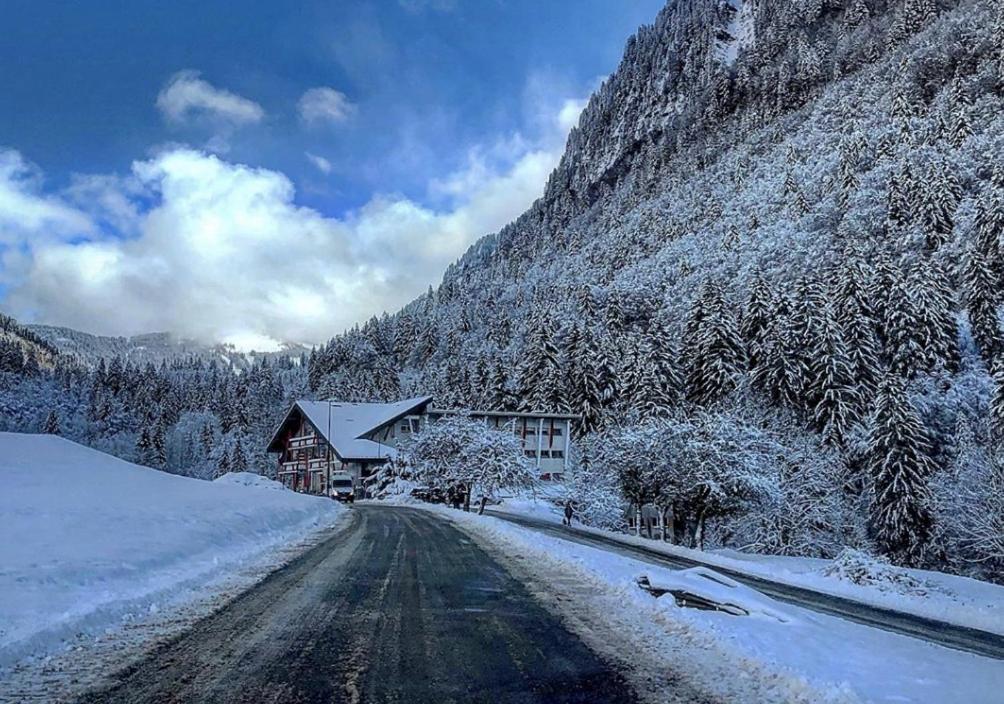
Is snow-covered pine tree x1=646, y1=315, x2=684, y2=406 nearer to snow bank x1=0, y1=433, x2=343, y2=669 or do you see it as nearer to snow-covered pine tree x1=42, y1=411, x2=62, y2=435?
snow bank x1=0, y1=433, x2=343, y2=669

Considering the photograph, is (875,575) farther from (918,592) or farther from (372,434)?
(372,434)

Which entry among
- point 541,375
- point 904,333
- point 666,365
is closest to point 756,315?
point 666,365

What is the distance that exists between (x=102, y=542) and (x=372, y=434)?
5921cm

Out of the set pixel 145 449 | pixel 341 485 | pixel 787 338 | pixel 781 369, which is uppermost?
pixel 787 338

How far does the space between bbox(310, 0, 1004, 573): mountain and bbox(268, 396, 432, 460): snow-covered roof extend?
1174 cm

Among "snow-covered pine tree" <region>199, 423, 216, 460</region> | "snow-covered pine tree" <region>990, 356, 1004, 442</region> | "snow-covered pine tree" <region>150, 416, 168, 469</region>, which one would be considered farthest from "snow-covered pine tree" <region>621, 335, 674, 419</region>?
"snow-covered pine tree" <region>199, 423, 216, 460</region>

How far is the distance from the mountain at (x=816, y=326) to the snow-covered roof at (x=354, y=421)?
1174 centimetres

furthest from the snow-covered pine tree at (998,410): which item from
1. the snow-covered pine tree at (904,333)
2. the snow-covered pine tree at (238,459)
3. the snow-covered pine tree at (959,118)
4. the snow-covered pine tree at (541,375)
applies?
the snow-covered pine tree at (238,459)

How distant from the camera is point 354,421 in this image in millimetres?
76500

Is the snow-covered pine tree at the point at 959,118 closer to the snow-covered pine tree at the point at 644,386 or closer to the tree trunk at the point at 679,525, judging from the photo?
the snow-covered pine tree at the point at 644,386

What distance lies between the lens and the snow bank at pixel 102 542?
7828 millimetres

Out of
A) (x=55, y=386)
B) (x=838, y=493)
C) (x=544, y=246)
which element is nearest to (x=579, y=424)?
(x=838, y=493)

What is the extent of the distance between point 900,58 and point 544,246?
343 feet

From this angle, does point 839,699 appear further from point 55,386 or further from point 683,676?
point 55,386
